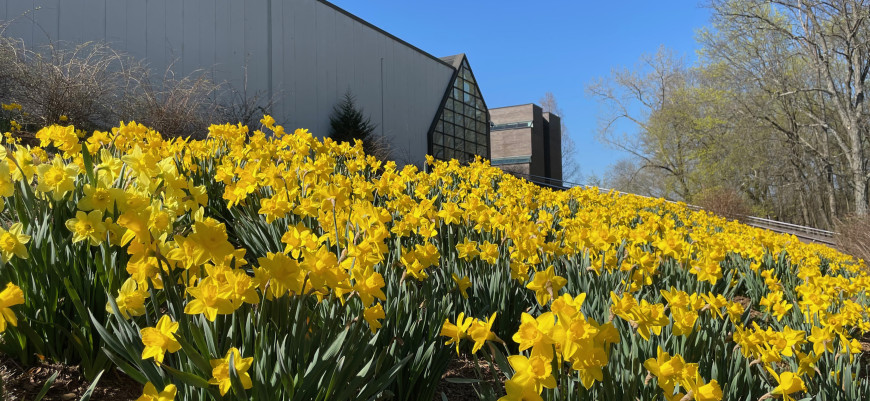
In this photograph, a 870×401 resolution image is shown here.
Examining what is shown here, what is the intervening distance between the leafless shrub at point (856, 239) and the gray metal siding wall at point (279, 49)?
1220cm

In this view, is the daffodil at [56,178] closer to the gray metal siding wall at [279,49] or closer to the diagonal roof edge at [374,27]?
the gray metal siding wall at [279,49]

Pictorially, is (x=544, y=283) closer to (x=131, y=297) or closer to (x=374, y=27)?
(x=131, y=297)

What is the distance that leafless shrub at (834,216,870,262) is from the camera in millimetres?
7309

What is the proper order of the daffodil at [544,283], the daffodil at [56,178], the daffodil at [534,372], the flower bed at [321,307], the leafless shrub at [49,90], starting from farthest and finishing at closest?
the leafless shrub at [49,90]
the daffodil at [56,178]
the daffodil at [544,283]
the flower bed at [321,307]
the daffodil at [534,372]

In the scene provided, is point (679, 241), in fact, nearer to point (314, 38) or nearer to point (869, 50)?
point (314, 38)

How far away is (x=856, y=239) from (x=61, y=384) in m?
9.68

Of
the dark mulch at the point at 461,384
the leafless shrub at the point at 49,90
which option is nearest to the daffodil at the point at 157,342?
the dark mulch at the point at 461,384

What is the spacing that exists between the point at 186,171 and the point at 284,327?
2.04 m

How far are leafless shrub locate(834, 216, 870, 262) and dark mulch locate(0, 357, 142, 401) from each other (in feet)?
29.1

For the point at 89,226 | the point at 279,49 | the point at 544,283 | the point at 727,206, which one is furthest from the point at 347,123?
the point at 544,283

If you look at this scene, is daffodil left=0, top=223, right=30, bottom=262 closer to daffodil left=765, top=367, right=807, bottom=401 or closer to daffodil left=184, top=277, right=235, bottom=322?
daffodil left=184, top=277, right=235, bottom=322

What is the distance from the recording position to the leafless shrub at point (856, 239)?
7.31 meters

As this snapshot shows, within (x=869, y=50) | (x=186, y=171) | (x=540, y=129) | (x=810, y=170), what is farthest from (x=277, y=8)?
(x=540, y=129)

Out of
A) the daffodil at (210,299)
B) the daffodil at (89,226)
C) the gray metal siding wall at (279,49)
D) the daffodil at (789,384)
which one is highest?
the gray metal siding wall at (279,49)
